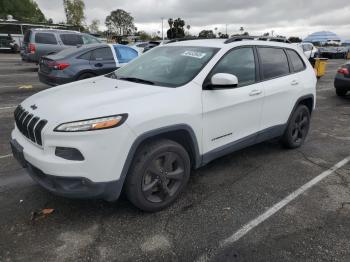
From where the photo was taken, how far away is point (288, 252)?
2.88 m

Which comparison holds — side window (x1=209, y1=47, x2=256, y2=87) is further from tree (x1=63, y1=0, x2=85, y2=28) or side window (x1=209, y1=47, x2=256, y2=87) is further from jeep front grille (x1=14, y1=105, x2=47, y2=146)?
tree (x1=63, y1=0, x2=85, y2=28)

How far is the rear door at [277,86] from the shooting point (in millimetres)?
4469

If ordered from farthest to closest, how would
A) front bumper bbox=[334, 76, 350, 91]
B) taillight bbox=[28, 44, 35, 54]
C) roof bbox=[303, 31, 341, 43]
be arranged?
Answer: roof bbox=[303, 31, 341, 43], taillight bbox=[28, 44, 35, 54], front bumper bbox=[334, 76, 350, 91]

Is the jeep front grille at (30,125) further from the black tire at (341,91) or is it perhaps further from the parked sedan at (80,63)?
the black tire at (341,91)

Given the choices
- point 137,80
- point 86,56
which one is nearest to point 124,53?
point 86,56

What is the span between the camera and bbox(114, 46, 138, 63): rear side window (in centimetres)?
1022

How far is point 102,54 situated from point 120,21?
104 metres

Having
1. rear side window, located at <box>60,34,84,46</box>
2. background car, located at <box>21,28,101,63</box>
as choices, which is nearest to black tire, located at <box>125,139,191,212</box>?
background car, located at <box>21,28,101,63</box>

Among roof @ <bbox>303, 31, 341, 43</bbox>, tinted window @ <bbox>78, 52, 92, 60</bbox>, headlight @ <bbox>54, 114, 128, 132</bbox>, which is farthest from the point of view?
roof @ <bbox>303, 31, 341, 43</bbox>

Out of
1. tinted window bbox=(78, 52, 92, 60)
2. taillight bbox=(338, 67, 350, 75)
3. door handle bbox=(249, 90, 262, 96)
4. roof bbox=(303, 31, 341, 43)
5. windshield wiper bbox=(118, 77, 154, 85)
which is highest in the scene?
roof bbox=(303, 31, 341, 43)

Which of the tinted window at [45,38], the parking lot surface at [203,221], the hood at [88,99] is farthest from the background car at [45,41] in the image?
the hood at [88,99]

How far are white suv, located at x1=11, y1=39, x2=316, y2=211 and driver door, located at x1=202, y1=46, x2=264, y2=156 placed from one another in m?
0.01

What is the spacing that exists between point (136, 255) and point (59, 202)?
1229mm

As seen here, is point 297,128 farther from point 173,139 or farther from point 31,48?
point 31,48
